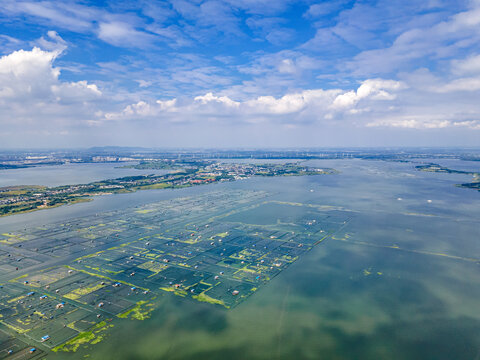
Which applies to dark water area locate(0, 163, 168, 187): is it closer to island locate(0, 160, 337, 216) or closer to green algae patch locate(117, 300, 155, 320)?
island locate(0, 160, 337, 216)

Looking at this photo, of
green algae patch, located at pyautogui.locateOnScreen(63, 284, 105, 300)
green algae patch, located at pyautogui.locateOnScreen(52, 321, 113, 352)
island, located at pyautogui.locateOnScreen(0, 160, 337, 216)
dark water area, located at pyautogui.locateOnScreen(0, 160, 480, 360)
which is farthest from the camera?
island, located at pyautogui.locateOnScreen(0, 160, 337, 216)

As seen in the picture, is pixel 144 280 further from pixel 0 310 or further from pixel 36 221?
pixel 36 221

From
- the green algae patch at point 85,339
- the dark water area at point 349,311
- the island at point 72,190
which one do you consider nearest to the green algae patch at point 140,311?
the dark water area at point 349,311

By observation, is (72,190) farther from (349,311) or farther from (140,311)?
(349,311)

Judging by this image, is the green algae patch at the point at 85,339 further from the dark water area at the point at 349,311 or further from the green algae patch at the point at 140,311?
the green algae patch at the point at 140,311

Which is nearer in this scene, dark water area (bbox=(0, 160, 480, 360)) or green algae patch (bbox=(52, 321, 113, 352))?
green algae patch (bbox=(52, 321, 113, 352))

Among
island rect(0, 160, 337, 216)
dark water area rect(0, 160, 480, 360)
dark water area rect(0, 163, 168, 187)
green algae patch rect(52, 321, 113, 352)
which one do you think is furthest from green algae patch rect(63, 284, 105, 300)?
dark water area rect(0, 163, 168, 187)

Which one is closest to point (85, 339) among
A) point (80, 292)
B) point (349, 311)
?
point (80, 292)
